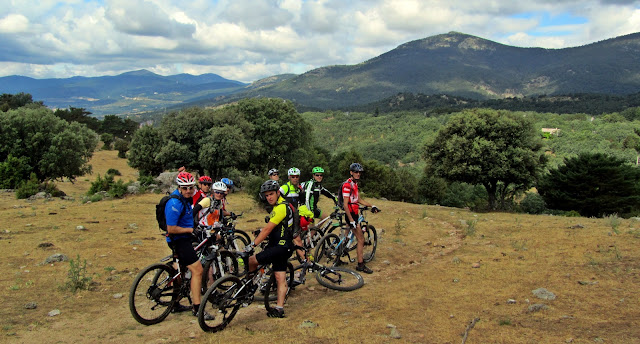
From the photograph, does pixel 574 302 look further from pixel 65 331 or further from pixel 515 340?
pixel 65 331

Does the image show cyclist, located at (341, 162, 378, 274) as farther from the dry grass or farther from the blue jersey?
the blue jersey

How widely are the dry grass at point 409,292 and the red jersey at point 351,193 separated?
1623mm

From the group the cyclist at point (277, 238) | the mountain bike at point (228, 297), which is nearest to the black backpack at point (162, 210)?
the mountain bike at point (228, 297)

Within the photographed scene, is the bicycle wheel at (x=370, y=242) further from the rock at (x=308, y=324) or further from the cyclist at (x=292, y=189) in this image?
the rock at (x=308, y=324)

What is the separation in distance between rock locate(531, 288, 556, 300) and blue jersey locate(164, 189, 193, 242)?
5.93 metres

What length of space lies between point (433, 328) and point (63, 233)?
37.9ft

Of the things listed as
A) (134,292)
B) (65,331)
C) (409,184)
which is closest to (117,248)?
(65,331)

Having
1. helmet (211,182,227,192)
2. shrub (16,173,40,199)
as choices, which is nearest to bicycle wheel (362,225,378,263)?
helmet (211,182,227,192)

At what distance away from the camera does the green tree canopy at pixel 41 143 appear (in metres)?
27.3

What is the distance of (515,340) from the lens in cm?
489

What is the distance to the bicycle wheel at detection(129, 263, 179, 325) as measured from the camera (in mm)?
5594

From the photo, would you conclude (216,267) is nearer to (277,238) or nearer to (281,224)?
(277,238)

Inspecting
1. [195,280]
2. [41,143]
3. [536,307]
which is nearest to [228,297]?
[195,280]

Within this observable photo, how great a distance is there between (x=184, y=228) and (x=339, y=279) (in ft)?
11.3
